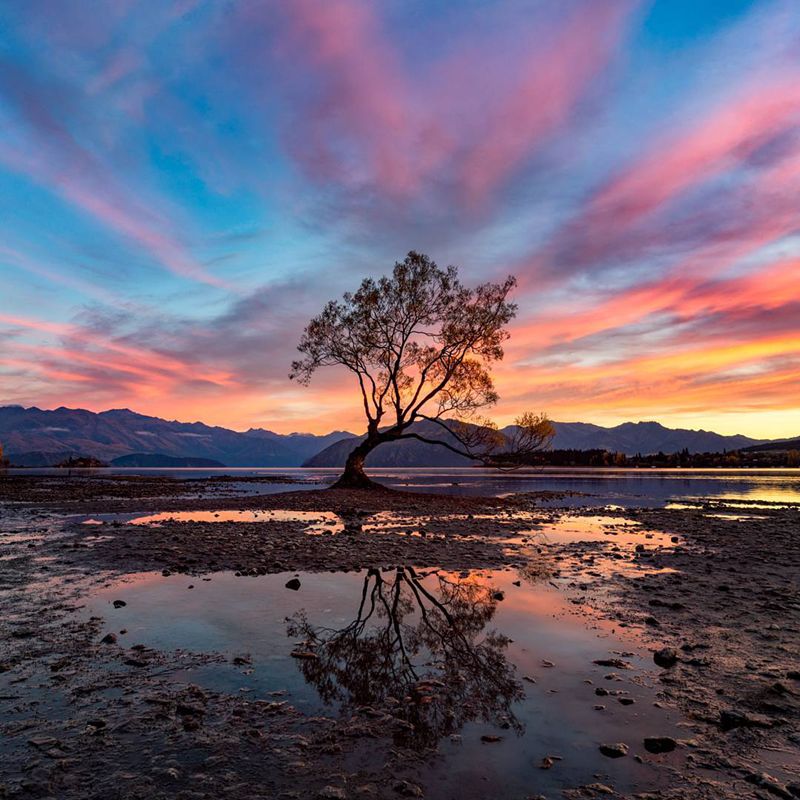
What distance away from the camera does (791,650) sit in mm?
8609

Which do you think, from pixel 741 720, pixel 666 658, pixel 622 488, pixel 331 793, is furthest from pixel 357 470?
pixel 331 793

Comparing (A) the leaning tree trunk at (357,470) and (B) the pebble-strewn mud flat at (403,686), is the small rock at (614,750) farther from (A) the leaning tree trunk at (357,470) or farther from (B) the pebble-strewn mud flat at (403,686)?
(A) the leaning tree trunk at (357,470)

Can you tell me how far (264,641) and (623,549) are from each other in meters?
15.2

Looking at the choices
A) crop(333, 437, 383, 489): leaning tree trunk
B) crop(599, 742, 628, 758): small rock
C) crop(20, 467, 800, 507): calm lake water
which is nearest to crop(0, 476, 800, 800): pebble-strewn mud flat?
crop(599, 742, 628, 758): small rock

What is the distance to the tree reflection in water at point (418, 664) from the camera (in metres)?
6.21

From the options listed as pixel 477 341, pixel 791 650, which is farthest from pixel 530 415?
pixel 791 650

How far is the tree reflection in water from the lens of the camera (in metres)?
6.21

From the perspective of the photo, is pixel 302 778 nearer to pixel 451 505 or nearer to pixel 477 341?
pixel 451 505

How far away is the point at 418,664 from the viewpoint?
7734 mm

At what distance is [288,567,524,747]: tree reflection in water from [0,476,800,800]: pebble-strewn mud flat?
0.13 feet

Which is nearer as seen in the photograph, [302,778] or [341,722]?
[302,778]

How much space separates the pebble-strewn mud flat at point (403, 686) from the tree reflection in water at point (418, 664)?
0.04 m

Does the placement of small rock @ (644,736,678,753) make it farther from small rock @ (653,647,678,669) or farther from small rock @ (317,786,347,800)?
small rock @ (317,786,347,800)

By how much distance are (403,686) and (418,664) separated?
32.1 inches
